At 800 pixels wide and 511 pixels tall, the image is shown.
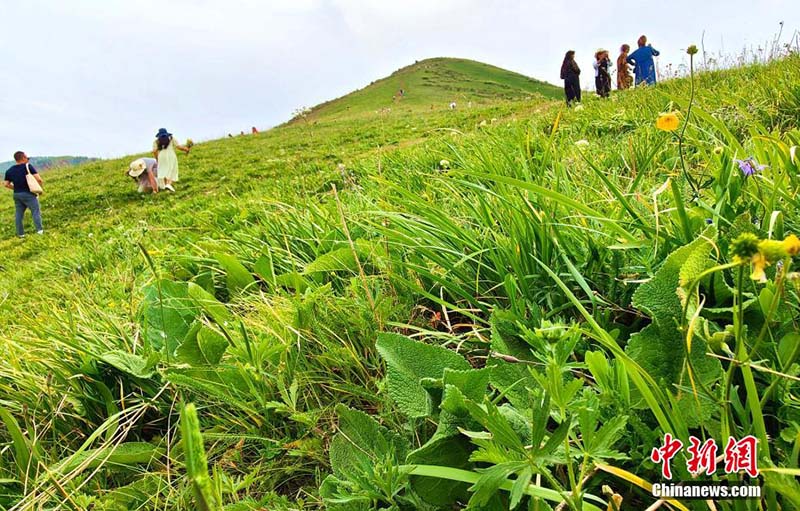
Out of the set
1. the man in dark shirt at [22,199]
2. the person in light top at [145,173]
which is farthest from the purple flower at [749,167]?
the person in light top at [145,173]

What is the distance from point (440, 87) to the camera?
42.9 meters

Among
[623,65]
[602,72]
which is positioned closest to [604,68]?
[602,72]

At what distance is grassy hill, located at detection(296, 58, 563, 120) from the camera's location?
36891 mm

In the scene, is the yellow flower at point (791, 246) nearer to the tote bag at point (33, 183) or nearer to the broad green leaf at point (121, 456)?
the broad green leaf at point (121, 456)

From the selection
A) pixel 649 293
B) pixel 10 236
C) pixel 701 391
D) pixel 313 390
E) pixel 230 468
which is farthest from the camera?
pixel 10 236

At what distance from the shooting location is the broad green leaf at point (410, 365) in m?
0.90

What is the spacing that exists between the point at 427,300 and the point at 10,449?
118 centimetres

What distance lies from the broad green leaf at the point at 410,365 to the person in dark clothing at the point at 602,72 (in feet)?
36.8

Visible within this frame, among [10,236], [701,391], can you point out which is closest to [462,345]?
[701,391]

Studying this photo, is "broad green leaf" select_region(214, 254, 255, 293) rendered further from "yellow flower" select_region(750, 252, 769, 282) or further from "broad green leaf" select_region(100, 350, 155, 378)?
"yellow flower" select_region(750, 252, 769, 282)

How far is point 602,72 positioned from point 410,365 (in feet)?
39.1

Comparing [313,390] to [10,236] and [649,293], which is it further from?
[10,236]

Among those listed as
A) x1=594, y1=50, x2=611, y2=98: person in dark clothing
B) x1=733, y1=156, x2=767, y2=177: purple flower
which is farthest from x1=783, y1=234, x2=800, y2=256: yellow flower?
x1=594, y1=50, x2=611, y2=98: person in dark clothing

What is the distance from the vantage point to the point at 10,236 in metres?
10.0
